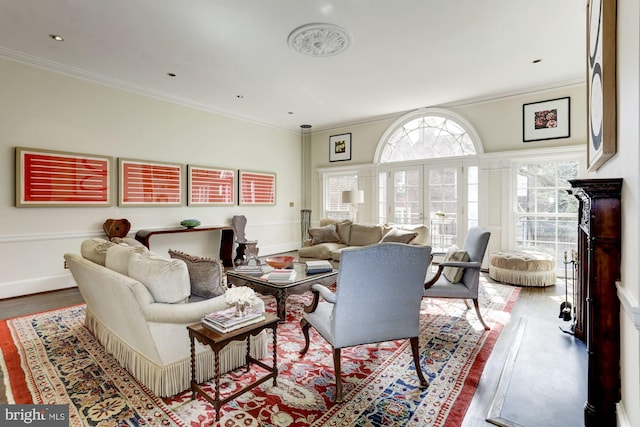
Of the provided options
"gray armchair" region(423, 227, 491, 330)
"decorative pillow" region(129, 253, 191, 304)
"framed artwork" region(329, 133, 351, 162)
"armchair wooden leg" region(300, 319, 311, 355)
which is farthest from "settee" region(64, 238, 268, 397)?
"framed artwork" region(329, 133, 351, 162)

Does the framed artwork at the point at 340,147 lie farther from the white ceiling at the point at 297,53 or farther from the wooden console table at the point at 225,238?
the wooden console table at the point at 225,238

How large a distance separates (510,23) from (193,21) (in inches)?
130

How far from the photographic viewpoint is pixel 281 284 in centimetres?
295

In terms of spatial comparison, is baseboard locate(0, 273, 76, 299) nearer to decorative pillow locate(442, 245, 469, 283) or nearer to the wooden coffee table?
the wooden coffee table

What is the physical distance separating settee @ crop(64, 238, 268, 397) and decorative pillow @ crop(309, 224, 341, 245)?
10.3 feet

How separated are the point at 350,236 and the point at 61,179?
4.39 m

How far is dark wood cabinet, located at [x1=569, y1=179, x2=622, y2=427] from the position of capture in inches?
57.6

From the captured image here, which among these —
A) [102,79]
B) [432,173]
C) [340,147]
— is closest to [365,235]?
[432,173]

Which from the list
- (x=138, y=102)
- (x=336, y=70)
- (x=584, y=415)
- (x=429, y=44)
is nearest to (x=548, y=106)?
(x=429, y=44)

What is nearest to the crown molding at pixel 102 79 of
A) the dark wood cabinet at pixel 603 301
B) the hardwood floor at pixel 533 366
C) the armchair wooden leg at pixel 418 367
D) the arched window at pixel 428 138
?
the hardwood floor at pixel 533 366

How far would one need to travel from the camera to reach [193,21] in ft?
10.4

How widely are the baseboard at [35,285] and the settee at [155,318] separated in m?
2.63

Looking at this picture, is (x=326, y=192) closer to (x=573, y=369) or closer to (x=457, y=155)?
(x=457, y=155)

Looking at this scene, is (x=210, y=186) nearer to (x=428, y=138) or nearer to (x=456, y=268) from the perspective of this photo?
(x=428, y=138)
